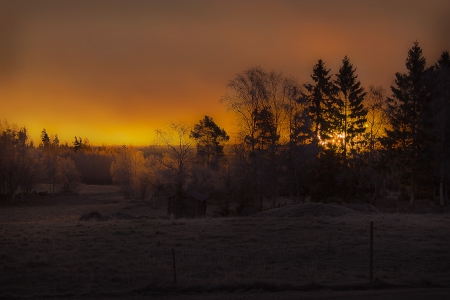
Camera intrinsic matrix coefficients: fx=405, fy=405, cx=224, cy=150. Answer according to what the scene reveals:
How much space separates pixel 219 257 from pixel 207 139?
51240 millimetres

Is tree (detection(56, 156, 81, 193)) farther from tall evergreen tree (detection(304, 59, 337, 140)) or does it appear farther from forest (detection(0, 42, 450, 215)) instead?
tall evergreen tree (detection(304, 59, 337, 140))

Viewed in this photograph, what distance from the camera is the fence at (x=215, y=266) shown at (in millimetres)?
11555

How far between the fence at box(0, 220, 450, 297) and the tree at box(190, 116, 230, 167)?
47065mm

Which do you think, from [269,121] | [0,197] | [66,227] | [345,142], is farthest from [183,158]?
[0,197]

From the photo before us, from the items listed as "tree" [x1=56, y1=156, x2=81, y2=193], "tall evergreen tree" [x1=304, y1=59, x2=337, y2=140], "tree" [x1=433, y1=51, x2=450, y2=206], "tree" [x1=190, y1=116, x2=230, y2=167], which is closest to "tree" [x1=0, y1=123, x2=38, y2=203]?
"tree" [x1=56, y1=156, x2=81, y2=193]

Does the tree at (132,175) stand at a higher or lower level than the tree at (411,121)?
lower

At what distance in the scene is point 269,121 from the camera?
39.0 m

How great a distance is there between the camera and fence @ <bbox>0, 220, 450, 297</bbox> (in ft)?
37.9

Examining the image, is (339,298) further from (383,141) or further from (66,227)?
(383,141)

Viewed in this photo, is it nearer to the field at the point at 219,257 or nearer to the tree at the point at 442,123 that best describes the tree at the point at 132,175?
the tree at the point at 442,123

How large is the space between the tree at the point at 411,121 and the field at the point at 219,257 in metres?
18.7

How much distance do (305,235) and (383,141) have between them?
27.8 meters

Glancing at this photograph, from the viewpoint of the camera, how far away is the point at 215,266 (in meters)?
13.7

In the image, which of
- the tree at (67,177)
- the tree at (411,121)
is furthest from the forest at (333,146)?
the tree at (67,177)
